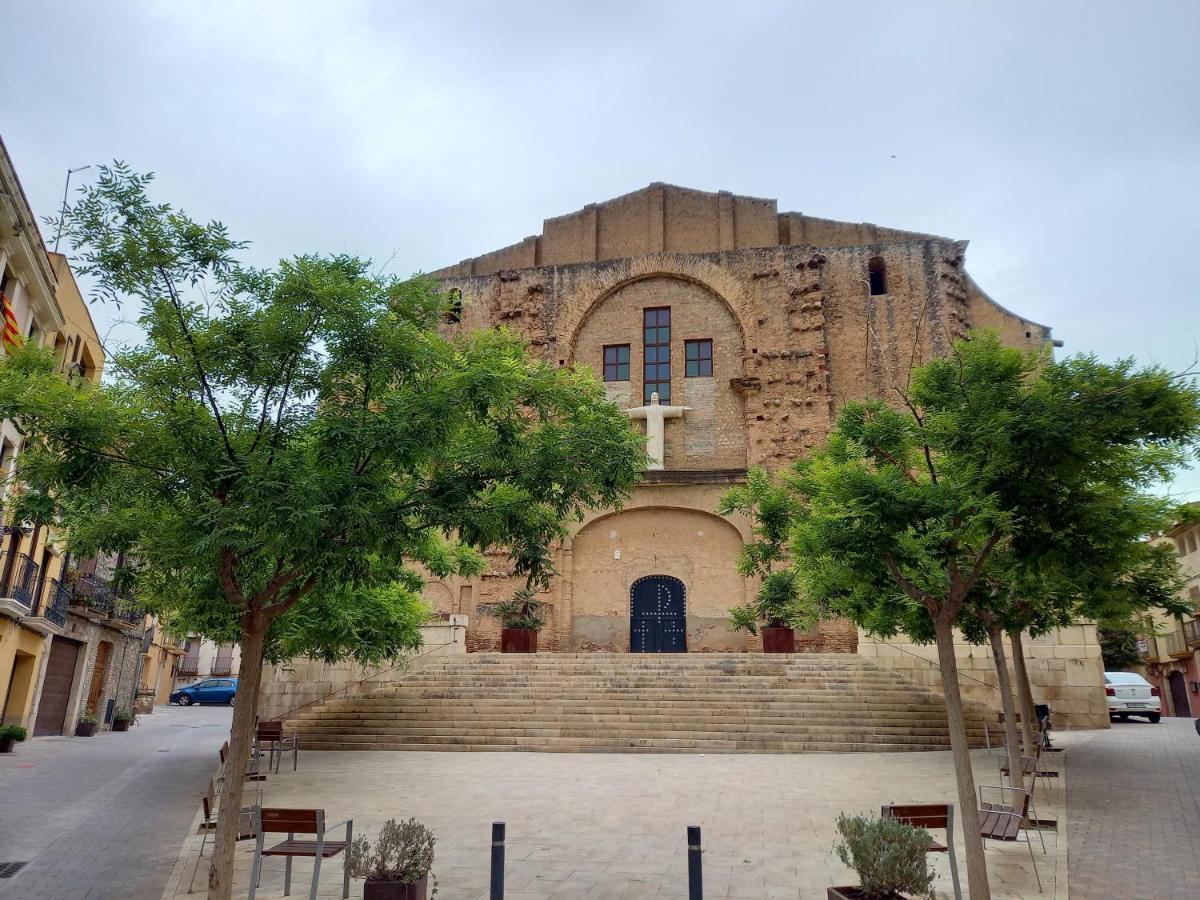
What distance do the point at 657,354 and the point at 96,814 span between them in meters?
20.7

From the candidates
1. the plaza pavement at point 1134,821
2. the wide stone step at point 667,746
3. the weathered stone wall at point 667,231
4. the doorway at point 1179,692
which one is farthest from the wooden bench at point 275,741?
the doorway at point 1179,692

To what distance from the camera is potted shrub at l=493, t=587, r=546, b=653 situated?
2238 cm

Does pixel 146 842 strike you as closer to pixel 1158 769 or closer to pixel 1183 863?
pixel 1183 863

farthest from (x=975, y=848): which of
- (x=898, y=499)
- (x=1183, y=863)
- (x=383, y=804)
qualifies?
(x=383, y=804)

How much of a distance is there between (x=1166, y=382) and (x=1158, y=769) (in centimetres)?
868

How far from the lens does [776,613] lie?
21.9m

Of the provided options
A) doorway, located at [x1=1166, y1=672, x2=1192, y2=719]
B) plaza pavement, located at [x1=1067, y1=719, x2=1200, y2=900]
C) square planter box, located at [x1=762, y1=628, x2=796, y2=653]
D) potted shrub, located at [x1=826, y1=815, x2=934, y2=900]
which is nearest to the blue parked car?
square planter box, located at [x1=762, y1=628, x2=796, y2=653]

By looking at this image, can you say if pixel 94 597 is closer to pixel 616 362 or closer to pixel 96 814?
pixel 96 814

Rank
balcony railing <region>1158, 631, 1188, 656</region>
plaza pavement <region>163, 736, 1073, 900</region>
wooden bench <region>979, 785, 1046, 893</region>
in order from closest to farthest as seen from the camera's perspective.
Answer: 1. plaza pavement <region>163, 736, 1073, 900</region>
2. wooden bench <region>979, 785, 1046, 893</region>
3. balcony railing <region>1158, 631, 1188, 656</region>

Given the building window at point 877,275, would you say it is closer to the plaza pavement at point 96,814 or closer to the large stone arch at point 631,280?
the large stone arch at point 631,280

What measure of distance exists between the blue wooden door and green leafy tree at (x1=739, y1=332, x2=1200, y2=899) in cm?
1728

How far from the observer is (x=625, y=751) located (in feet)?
49.5

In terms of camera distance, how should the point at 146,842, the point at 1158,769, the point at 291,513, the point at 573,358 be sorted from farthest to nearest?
the point at 573,358 → the point at 1158,769 → the point at 146,842 → the point at 291,513

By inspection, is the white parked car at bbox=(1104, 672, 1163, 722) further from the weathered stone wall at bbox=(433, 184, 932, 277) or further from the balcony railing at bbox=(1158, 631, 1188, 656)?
the weathered stone wall at bbox=(433, 184, 932, 277)
